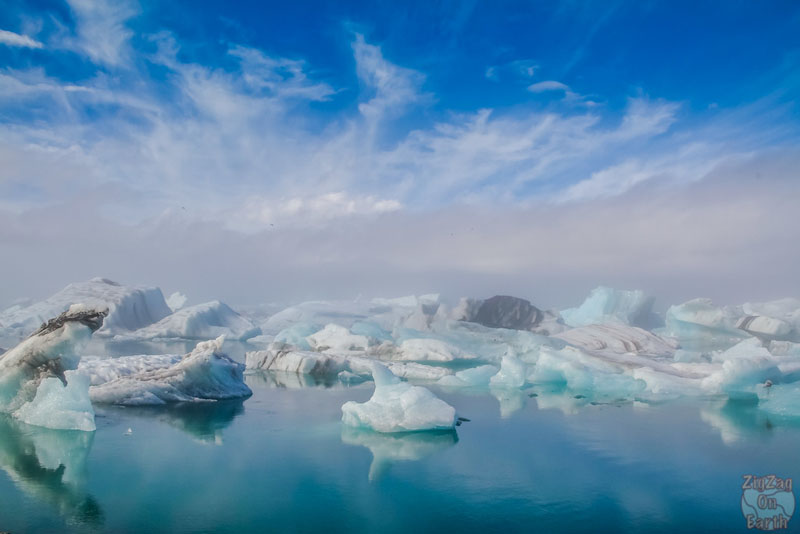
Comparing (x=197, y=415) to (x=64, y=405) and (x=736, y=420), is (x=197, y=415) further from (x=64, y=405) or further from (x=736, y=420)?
(x=736, y=420)

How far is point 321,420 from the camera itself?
1098cm

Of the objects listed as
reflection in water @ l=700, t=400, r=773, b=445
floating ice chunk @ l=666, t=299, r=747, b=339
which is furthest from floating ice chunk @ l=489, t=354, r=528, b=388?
floating ice chunk @ l=666, t=299, r=747, b=339

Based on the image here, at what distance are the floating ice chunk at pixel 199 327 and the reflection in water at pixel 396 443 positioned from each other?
2876cm

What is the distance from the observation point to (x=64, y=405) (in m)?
9.24

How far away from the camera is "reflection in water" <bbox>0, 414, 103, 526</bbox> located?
19.4 ft

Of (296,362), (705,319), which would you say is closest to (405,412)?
(296,362)

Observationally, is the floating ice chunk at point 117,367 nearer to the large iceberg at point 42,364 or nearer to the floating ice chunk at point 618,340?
the large iceberg at point 42,364

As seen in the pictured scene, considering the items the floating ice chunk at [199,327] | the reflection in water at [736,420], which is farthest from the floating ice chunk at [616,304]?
the floating ice chunk at [199,327]

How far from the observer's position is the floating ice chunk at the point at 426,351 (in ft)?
77.4

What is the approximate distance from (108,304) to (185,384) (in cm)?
2916

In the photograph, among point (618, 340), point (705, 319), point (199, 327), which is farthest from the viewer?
point (199, 327)

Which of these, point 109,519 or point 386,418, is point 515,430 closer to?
point 386,418

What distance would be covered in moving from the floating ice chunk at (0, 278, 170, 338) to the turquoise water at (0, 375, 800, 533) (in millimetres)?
29939

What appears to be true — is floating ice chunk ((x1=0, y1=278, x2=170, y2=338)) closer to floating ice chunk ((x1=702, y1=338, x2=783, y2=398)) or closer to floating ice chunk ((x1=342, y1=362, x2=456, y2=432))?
floating ice chunk ((x1=342, y1=362, x2=456, y2=432))
